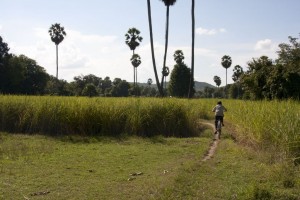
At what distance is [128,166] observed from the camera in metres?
10.0

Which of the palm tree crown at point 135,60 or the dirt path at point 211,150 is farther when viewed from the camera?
the palm tree crown at point 135,60

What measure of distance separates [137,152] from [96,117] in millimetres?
5685

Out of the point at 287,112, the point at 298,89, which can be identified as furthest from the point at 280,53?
the point at 287,112

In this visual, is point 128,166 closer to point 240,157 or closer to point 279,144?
point 240,157

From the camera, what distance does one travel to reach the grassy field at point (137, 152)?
7.45 m

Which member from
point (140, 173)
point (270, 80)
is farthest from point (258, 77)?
point (140, 173)

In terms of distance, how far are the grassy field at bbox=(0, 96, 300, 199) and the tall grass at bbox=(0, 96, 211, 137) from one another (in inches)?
1.8

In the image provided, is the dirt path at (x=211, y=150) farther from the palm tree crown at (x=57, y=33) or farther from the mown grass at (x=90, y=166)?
the palm tree crown at (x=57, y=33)

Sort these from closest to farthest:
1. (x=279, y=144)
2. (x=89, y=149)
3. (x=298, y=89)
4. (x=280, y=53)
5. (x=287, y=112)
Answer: (x=279, y=144)
(x=287, y=112)
(x=89, y=149)
(x=298, y=89)
(x=280, y=53)

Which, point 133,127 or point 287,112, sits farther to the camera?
point 133,127

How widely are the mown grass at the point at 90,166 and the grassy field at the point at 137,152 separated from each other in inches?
0.8

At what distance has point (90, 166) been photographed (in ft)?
32.7

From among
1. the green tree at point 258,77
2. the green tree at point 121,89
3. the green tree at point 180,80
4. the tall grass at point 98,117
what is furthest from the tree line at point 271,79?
the green tree at point 121,89

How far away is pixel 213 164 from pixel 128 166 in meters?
2.31
